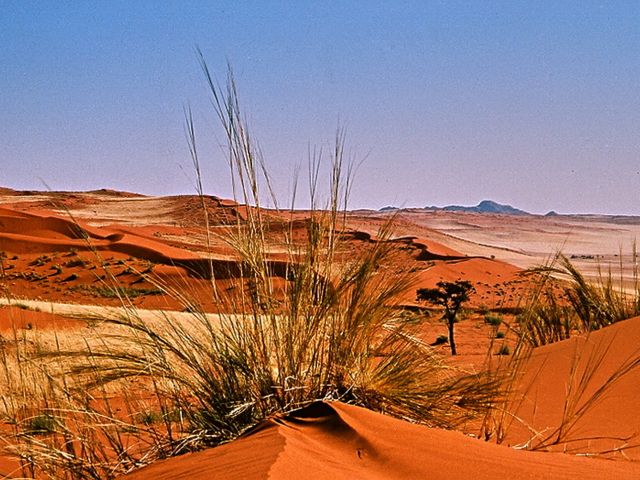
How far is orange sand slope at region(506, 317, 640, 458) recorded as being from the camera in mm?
3799

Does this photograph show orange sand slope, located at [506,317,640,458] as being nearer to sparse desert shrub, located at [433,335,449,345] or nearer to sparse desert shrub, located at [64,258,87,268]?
sparse desert shrub, located at [433,335,449,345]

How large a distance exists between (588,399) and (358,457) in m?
2.33

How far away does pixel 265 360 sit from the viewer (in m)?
3.62

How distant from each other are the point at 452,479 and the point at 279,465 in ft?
2.23

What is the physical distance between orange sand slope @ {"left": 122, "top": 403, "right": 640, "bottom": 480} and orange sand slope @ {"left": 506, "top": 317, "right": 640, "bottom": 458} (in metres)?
0.50

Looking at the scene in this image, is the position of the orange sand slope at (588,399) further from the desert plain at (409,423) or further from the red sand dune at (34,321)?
the red sand dune at (34,321)

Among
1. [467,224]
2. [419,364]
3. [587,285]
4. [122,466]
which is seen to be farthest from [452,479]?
[467,224]

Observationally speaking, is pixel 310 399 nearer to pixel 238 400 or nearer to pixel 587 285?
pixel 238 400

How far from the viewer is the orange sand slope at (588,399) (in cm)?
380

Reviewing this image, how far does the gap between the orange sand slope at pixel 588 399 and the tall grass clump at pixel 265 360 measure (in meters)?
0.42

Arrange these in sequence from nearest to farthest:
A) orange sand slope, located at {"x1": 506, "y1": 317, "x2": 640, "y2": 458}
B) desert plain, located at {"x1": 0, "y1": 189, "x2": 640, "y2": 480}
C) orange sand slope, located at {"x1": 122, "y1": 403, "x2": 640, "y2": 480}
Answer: orange sand slope, located at {"x1": 122, "y1": 403, "x2": 640, "y2": 480} → desert plain, located at {"x1": 0, "y1": 189, "x2": 640, "y2": 480} → orange sand slope, located at {"x1": 506, "y1": 317, "x2": 640, "y2": 458}

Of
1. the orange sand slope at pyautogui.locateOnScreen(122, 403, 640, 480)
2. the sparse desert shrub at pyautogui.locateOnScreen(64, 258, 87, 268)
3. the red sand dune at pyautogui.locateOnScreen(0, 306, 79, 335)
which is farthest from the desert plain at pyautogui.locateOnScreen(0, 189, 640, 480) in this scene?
the sparse desert shrub at pyautogui.locateOnScreen(64, 258, 87, 268)

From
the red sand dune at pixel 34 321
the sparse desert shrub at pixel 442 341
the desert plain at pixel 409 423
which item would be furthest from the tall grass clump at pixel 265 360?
the sparse desert shrub at pixel 442 341

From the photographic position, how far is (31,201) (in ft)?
240
